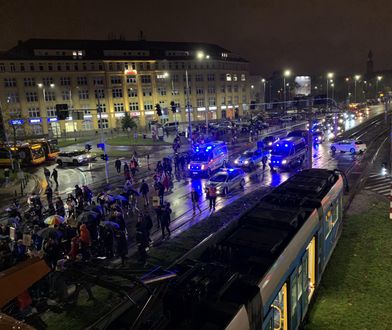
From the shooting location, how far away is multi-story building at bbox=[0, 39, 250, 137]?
7283 cm

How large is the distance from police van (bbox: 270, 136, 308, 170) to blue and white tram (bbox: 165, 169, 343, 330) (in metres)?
18.0

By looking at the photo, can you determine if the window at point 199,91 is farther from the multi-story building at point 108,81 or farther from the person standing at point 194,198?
the person standing at point 194,198

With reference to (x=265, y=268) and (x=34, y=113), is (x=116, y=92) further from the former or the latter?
(x=265, y=268)

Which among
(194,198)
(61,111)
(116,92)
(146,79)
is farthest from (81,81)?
(194,198)

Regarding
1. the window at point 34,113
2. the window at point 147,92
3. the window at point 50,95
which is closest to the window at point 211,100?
the window at point 147,92

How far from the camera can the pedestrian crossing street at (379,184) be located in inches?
891

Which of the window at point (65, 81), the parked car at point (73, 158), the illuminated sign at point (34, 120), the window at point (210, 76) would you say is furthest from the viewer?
the window at point (210, 76)

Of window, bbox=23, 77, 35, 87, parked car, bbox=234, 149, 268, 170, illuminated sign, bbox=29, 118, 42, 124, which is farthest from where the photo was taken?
window, bbox=23, 77, 35, 87

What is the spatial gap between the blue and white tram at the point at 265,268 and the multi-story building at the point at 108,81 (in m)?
57.7

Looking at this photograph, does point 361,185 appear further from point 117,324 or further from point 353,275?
point 117,324

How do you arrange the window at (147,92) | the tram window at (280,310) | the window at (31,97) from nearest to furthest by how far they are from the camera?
the tram window at (280,310) < the window at (31,97) < the window at (147,92)

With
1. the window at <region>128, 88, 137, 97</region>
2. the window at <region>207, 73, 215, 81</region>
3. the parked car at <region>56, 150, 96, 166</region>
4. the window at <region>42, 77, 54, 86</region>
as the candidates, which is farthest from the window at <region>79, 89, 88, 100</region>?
the parked car at <region>56, 150, 96, 166</region>

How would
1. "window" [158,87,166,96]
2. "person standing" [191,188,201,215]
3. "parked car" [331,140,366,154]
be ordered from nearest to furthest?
1. "person standing" [191,188,201,215]
2. "parked car" [331,140,366,154]
3. "window" [158,87,166,96]

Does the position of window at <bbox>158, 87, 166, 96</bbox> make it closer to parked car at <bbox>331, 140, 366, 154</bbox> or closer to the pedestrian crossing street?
parked car at <bbox>331, 140, 366, 154</bbox>
